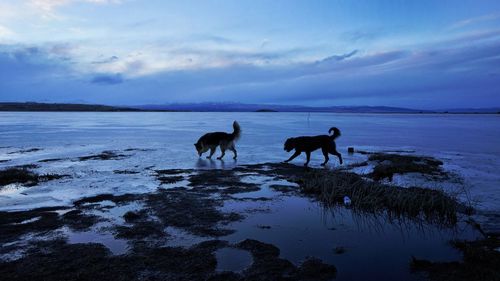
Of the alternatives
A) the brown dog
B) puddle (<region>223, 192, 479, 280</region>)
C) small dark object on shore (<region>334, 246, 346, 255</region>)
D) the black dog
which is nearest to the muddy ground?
small dark object on shore (<region>334, 246, 346, 255</region>)

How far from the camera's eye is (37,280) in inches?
173

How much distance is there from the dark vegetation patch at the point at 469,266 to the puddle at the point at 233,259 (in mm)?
2244

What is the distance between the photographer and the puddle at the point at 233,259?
16.1 feet

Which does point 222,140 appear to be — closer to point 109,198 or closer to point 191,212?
point 109,198

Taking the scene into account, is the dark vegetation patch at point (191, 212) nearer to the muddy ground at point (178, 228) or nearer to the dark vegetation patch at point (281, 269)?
the muddy ground at point (178, 228)

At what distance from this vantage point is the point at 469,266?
16.2 ft

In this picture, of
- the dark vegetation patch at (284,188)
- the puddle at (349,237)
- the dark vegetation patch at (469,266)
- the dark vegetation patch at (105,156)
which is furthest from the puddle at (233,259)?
the dark vegetation patch at (105,156)

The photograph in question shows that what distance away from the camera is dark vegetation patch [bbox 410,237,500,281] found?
463 centimetres

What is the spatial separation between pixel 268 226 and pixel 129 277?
2865 millimetres

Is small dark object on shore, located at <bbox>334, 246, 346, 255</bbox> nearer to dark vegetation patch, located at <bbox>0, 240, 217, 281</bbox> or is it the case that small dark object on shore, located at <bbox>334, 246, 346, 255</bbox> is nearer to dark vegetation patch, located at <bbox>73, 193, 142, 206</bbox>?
dark vegetation patch, located at <bbox>0, 240, 217, 281</bbox>

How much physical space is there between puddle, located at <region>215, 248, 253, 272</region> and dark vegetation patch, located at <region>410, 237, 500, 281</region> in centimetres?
224

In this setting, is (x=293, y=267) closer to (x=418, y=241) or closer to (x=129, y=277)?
(x=129, y=277)

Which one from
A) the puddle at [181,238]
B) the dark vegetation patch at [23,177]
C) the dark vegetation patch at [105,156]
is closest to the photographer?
the puddle at [181,238]

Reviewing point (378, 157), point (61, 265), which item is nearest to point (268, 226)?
point (61, 265)
